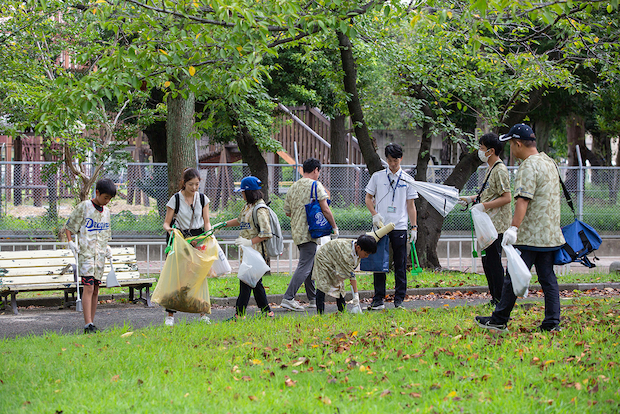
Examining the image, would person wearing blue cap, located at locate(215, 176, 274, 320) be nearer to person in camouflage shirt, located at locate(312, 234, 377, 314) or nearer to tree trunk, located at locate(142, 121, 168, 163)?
person in camouflage shirt, located at locate(312, 234, 377, 314)

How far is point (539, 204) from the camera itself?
215 inches

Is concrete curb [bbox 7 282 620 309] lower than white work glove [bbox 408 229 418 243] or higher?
lower

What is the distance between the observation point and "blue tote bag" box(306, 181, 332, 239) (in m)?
7.32

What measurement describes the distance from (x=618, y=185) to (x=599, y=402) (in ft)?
47.3

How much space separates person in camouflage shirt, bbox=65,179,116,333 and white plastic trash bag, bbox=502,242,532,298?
3.98 m

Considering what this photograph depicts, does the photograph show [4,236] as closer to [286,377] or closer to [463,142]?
[463,142]

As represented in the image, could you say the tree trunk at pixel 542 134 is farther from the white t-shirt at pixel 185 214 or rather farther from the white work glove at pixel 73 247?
the white work glove at pixel 73 247

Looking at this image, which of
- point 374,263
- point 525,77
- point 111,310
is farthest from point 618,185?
point 111,310

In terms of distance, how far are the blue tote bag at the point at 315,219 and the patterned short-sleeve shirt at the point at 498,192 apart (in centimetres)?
182

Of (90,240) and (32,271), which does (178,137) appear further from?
(90,240)

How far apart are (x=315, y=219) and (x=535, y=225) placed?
2.69 metres

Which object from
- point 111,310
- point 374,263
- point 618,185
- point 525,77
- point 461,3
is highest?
point 461,3

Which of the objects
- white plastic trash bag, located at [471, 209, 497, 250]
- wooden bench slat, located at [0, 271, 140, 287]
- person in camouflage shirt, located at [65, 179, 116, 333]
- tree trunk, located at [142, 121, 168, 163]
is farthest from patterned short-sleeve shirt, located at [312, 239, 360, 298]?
tree trunk, located at [142, 121, 168, 163]

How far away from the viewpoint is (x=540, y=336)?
5.36m
